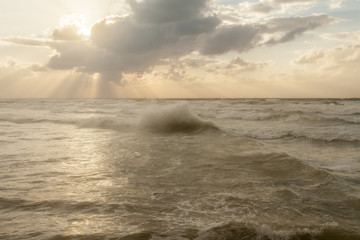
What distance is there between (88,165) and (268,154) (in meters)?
4.84

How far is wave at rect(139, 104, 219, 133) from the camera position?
49.4ft

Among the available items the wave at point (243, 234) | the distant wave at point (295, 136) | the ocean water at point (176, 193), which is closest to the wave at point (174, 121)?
the distant wave at point (295, 136)

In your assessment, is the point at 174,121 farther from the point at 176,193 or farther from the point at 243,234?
the point at 243,234

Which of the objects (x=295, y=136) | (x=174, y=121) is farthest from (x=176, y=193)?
(x=174, y=121)

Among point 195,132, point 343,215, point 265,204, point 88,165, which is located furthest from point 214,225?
point 195,132

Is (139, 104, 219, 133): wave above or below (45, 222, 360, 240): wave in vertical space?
above

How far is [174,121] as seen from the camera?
53.0 feet

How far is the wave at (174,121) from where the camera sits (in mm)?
15062

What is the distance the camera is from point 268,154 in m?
8.15

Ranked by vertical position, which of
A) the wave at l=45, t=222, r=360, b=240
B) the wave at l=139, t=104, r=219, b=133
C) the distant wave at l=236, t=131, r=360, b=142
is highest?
the wave at l=139, t=104, r=219, b=133

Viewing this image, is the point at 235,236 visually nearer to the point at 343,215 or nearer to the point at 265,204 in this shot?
the point at 265,204

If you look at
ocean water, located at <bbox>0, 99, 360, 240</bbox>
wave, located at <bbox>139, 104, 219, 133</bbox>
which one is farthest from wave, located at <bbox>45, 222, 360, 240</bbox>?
wave, located at <bbox>139, 104, 219, 133</bbox>

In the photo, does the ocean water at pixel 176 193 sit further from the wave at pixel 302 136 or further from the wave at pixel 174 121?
the wave at pixel 174 121

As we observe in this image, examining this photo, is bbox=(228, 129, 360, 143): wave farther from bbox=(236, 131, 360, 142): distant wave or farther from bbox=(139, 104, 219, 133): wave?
bbox=(139, 104, 219, 133): wave
